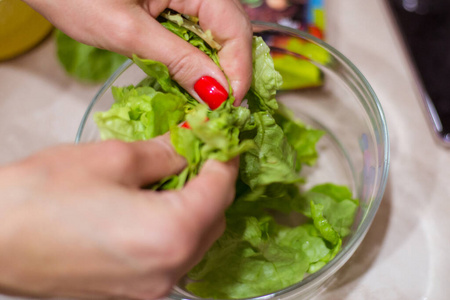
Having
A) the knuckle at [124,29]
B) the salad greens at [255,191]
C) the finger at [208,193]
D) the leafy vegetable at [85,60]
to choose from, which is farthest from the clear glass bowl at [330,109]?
the finger at [208,193]

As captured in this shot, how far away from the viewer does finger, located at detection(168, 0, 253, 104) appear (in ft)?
2.85

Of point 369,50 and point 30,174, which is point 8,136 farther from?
point 369,50

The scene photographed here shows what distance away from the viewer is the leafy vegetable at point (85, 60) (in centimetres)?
133

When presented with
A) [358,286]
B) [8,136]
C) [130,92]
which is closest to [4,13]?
[8,136]

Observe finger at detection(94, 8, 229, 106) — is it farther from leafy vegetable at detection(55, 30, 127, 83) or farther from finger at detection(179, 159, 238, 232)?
leafy vegetable at detection(55, 30, 127, 83)

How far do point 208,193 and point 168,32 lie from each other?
0.37 m

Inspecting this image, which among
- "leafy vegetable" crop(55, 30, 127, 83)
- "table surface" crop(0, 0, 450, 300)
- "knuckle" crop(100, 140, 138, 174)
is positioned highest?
"knuckle" crop(100, 140, 138, 174)

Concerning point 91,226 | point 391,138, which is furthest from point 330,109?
point 91,226

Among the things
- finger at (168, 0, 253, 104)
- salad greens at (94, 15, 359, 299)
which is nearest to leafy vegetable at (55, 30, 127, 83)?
salad greens at (94, 15, 359, 299)

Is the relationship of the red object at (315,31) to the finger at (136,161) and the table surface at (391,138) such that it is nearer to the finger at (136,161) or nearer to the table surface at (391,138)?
the table surface at (391,138)

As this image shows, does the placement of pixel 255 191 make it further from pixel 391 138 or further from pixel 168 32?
pixel 391 138

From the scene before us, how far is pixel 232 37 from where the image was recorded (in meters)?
0.88

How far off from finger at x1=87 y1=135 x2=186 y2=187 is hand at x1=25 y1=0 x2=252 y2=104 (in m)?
0.18

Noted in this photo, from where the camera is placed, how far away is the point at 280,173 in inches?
37.1
